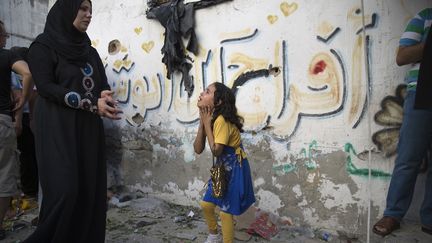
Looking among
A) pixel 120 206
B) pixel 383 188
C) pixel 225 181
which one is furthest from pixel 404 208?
pixel 120 206

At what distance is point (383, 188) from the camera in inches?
107

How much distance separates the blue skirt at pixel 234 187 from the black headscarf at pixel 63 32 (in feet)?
4.32

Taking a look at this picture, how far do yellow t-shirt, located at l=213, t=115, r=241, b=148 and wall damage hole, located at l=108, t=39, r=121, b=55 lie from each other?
265cm

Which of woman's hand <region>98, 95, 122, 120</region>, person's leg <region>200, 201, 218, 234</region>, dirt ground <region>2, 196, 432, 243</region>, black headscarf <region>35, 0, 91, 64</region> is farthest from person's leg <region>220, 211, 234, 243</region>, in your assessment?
black headscarf <region>35, 0, 91, 64</region>

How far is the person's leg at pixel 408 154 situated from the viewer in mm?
2357

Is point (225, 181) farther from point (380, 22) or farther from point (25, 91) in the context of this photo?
point (25, 91)

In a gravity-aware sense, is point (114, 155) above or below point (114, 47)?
below

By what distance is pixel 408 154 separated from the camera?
7.86ft

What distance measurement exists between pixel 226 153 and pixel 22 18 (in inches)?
352

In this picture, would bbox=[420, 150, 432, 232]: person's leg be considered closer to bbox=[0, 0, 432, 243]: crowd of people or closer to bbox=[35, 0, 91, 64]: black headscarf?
bbox=[0, 0, 432, 243]: crowd of people

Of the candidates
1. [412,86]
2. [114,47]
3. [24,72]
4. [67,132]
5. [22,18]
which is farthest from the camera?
[22,18]

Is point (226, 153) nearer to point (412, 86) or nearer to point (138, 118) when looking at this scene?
point (412, 86)

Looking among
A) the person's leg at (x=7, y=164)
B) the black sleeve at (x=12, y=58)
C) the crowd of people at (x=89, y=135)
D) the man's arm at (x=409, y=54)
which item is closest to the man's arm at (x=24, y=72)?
the black sleeve at (x=12, y=58)

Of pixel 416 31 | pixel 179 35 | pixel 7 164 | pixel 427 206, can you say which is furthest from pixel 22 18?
pixel 427 206
